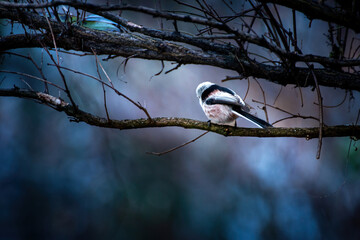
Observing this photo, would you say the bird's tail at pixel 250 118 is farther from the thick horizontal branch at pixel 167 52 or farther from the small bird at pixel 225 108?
the thick horizontal branch at pixel 167 52

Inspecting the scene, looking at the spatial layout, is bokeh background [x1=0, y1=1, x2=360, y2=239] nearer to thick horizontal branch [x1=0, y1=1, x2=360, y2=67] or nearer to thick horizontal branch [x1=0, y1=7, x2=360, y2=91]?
thick horizontal branch [x1=0, y1=7, x2=360, y2=91]

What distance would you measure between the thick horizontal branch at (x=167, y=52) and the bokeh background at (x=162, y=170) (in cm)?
32

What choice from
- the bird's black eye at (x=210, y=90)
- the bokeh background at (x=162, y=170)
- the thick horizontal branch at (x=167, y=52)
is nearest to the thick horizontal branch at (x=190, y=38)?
the thick horizontal branch at (x=167, y=52)

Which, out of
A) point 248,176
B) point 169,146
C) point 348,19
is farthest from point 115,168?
point 348,19

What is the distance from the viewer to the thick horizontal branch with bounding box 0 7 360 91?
47.6 inches

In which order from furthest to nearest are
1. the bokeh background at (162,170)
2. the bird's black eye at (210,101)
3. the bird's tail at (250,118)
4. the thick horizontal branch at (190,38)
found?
the bokeh background at (162,170) → the bird's black eye at (210,101) → the bird's tail at (250,118) → the thick horizontal branch at (190,38)

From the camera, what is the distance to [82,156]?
1600 millimetres

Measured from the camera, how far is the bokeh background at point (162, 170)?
4.96 ft

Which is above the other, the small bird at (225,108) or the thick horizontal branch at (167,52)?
the thick horizontal branch at (167,52)

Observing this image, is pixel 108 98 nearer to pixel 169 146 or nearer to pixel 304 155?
pixel 169 146

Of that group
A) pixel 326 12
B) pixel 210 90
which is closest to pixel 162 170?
pixel 210 90

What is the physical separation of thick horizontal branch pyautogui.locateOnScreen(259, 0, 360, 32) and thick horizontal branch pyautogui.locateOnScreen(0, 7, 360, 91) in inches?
14.0

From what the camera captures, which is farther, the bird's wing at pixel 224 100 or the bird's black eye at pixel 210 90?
the bird's black eye at pixel 210 90

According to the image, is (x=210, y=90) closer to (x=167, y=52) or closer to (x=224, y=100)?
(x=224, y=100)
